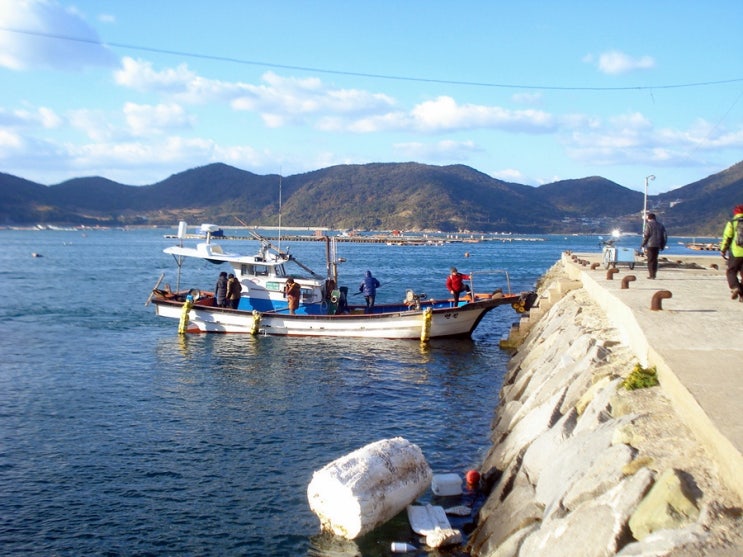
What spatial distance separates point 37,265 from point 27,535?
6820 cm

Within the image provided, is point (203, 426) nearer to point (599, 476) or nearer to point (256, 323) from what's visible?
point (599, 476)

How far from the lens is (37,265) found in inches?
2813

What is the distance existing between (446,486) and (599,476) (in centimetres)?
400

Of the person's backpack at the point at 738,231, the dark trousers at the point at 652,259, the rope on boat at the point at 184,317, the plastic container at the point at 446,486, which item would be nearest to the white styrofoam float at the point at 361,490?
the plastic container at the point at 446,486

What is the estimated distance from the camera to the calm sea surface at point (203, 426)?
9.55m

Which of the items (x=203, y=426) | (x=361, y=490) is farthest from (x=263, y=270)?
(x=361, y=490)

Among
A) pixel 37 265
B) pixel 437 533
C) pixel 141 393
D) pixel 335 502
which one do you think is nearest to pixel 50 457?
pixel 141 393

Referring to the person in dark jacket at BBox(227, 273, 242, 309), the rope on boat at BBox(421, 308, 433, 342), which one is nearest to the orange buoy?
the rope on boat at BBox(421, 308, 433, 342)

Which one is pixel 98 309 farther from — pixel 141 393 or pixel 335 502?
pixel 335 502

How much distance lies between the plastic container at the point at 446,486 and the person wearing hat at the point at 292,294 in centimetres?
1513

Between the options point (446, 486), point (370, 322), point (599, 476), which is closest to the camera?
point (599, 476)

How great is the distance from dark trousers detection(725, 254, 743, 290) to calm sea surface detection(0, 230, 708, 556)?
542 centimetres

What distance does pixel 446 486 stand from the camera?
10.1 metres

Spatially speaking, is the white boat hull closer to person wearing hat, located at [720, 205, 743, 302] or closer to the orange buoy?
person wearing hat, located at [720, 205, 743, 302]
